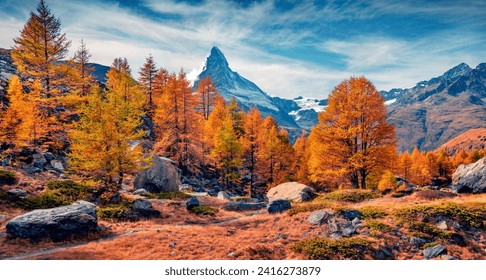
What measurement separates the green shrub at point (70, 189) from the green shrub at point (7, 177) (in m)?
2.11

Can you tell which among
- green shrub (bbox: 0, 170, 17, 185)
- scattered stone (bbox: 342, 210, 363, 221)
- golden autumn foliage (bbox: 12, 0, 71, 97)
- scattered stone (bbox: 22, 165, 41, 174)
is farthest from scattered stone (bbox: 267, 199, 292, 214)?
golden autumn foliage (bbox: 12, 0, 71, 97)

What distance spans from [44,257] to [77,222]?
9.97ft

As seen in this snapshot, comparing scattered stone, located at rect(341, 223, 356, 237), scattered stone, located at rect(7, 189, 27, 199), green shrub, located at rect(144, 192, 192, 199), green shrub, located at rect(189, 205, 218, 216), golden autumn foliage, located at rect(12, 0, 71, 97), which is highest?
golden autumn foliage, located at rect(12, 0, 71, 97)

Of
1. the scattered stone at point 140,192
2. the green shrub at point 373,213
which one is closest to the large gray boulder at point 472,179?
the green shrub at point 373,213

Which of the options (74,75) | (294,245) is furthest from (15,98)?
(294,245)

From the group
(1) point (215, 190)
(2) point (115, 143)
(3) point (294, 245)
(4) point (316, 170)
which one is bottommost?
(1) point (215, 190)

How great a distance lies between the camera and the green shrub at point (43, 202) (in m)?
16.5

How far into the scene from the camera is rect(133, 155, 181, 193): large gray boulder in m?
25.8

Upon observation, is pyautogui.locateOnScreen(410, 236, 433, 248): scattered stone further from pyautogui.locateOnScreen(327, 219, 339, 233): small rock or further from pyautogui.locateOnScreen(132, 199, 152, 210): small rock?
pyautogui.locateOnScreen(132, 199, 152, 210): small rock

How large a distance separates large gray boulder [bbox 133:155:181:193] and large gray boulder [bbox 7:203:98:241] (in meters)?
12.0

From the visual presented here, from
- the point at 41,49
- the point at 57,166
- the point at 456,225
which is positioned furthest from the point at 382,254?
the point at 41,49

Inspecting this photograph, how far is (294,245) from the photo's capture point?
11008 millimetres

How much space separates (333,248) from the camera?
10.4 m
